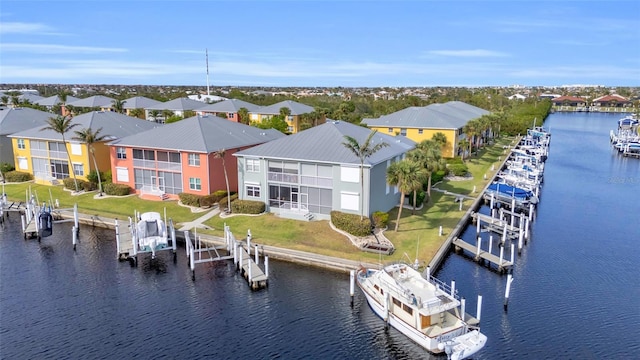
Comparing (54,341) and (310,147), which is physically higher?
(310,147)

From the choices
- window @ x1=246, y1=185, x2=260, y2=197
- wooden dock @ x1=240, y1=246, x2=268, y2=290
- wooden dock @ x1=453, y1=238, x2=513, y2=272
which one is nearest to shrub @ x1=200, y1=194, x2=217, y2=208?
window @ x1=246, y1=185, x2=260, y2=197

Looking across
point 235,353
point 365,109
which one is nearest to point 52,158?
point 235,353

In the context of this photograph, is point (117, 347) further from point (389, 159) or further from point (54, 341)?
point (389, 159)

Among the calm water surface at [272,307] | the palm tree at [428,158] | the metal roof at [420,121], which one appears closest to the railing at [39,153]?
the calm water surface at [272,307]

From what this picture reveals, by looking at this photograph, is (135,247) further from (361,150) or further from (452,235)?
(452,235)

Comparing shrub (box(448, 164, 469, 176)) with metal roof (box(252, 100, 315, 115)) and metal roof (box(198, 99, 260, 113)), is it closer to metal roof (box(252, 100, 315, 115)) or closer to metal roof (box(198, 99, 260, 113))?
metal roof (box(252, 100, 315, 115))

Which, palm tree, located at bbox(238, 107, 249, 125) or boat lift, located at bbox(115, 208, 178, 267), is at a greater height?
palm tree, located at bbox(238, 107, 249, 125)

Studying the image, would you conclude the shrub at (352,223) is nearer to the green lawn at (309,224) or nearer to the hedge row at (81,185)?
the green lawn at (309,224)
